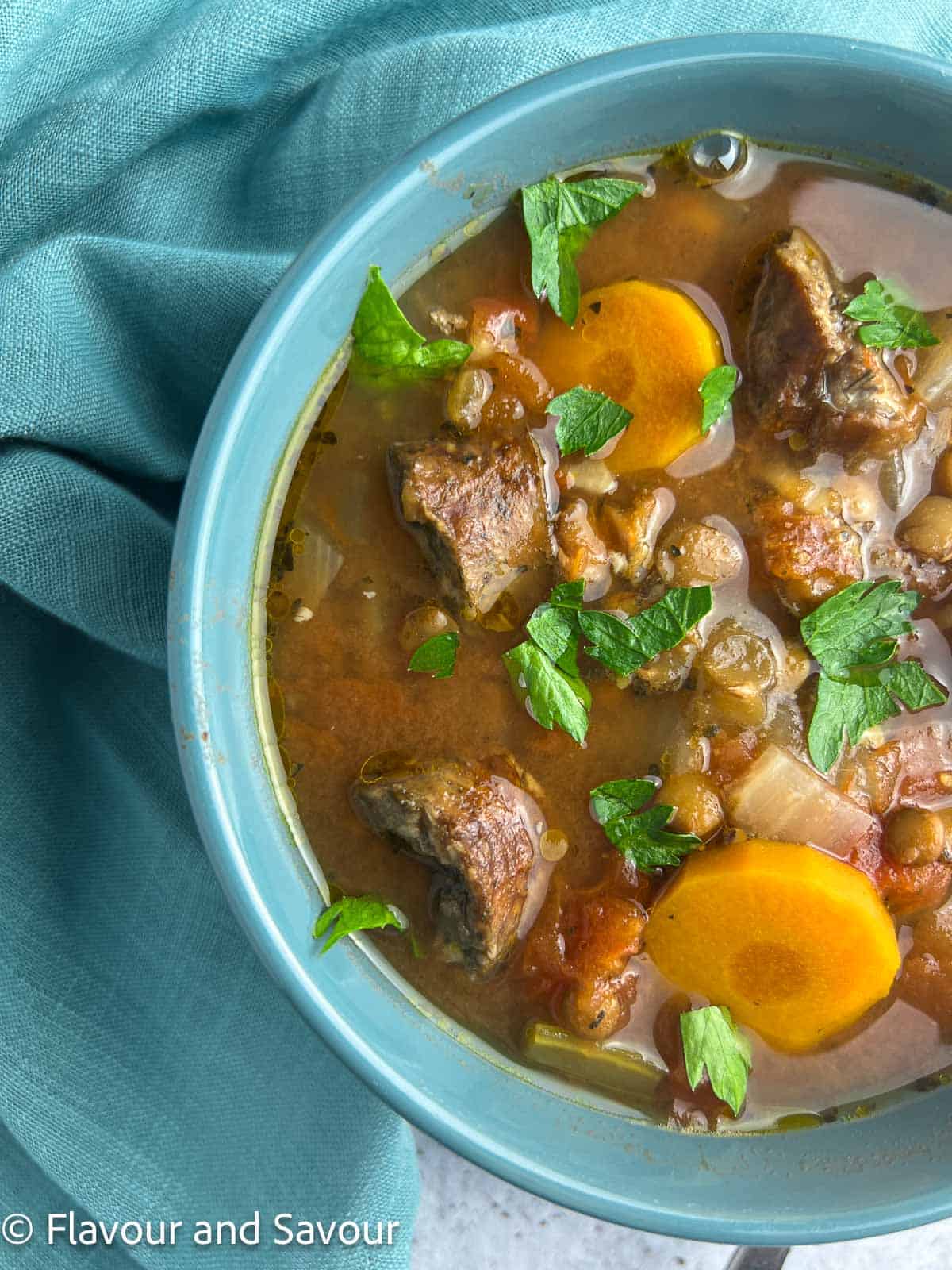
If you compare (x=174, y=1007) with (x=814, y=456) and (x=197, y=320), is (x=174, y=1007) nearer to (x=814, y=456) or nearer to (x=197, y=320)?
(x=197, y=320)

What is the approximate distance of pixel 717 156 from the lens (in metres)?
2.53

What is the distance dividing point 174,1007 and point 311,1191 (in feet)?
1.87

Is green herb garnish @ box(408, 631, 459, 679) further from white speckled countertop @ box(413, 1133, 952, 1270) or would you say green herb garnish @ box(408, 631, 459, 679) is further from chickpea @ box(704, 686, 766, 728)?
white speckled countertop @ box(413, 1133, 952, 1270)

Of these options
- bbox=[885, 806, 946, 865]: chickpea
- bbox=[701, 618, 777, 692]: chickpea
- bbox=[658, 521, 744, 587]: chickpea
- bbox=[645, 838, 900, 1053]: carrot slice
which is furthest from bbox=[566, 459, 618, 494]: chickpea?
bbox=[885, 806, 946, 865]: chickpea

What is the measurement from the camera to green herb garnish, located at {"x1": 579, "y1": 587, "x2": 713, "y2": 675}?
8.24ft

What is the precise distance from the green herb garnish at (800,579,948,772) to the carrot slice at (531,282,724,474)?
18.9 inches

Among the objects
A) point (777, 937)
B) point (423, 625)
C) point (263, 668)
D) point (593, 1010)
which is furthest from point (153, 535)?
point (777, 937)

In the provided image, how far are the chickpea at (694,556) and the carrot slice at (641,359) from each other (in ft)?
0.52

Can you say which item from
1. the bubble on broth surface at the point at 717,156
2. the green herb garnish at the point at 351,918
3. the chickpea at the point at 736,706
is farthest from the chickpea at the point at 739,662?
the bubble on broth surface at the point at 717,156

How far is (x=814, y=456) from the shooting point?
2611 millimetres

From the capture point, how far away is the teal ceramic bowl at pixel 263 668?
90.3 inches

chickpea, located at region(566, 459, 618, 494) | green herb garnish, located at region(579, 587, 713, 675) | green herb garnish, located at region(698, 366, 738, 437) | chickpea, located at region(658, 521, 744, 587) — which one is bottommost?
green herb garnish, located at region(579, 587, 713, 675)

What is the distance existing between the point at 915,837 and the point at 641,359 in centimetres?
115

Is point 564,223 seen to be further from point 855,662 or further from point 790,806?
point 790,806
